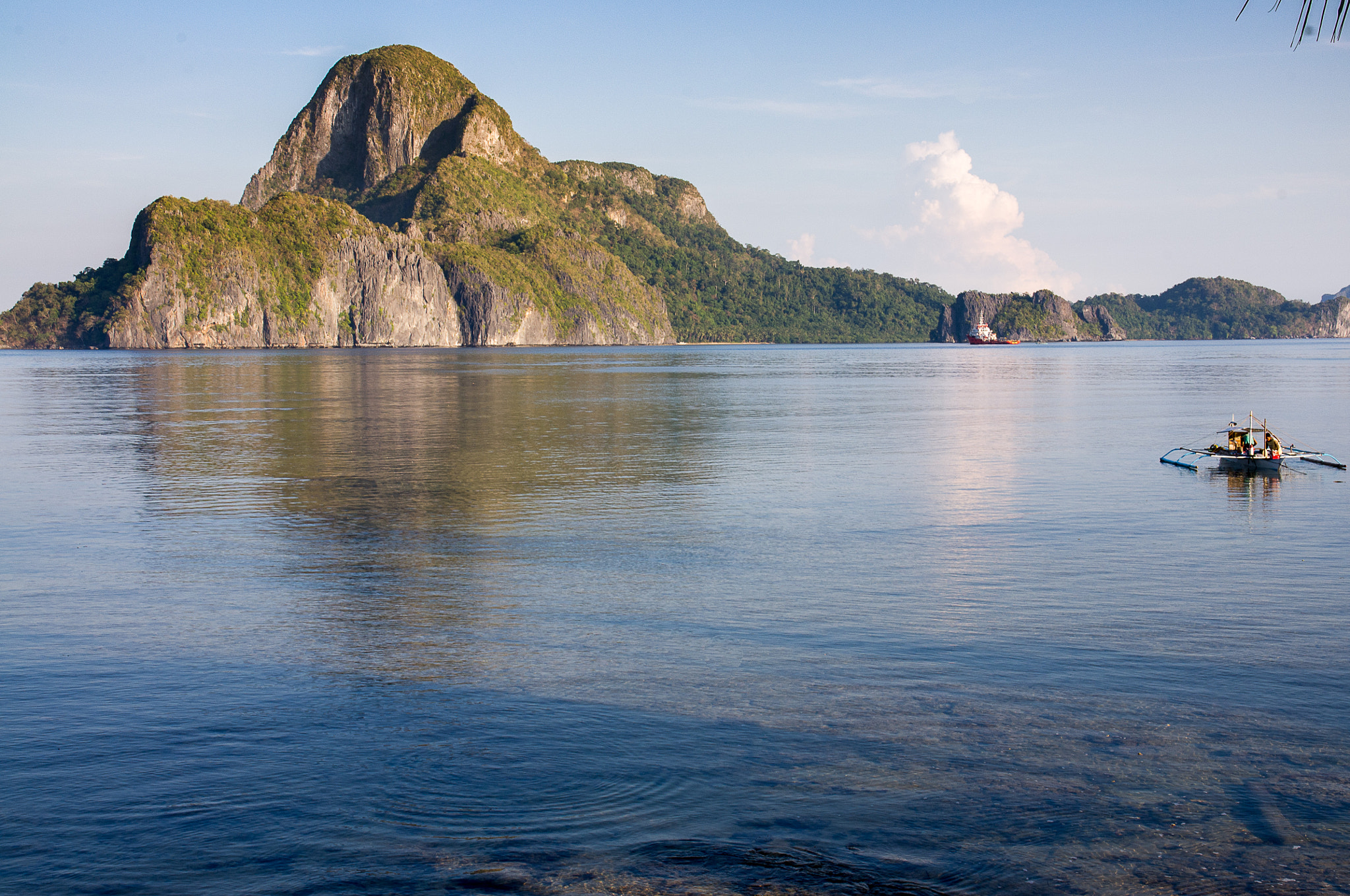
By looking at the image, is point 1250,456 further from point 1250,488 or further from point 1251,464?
point 1250,488

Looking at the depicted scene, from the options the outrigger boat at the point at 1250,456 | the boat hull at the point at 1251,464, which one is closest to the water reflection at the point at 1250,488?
the boat hull at the point at 1251,464

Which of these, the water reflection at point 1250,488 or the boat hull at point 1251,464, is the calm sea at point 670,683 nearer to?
the water reflection at point 1250,488

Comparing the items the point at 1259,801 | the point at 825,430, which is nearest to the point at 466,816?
the point at 1259,801

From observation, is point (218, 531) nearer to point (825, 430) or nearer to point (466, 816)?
point (466, 816)

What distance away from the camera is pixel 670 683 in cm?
1130

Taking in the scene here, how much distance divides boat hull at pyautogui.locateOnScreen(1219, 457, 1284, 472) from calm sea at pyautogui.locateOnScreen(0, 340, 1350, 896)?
6.57ft

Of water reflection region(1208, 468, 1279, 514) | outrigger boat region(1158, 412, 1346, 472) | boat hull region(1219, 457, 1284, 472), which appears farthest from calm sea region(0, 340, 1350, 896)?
outrigger boat region(1158, 412, 1346, 472)

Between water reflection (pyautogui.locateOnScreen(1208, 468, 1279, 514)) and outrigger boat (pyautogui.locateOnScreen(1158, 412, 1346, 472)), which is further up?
outrigger boat (pyautogui.locateOnScreen(1158, 412, 1346, 472))

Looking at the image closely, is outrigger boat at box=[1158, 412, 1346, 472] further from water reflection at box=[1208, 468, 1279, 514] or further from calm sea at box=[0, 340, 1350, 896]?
calm sea at box=[0, 340, 1350, 896]

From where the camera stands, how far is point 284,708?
10.5 m

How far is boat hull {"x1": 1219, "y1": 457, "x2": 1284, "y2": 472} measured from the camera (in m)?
31.5

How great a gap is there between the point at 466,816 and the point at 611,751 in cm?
165

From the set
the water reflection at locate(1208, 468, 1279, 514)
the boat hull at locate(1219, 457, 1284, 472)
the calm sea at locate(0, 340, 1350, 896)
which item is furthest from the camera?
the boat hull at locate(1219, 457, 1284, 472)

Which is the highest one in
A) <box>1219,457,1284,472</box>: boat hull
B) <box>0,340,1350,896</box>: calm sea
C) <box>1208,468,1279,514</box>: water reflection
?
<box>1219,457,1284,472</box>: boat hull
